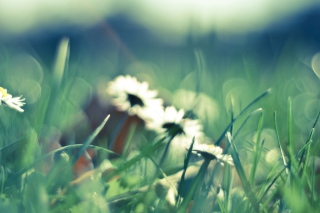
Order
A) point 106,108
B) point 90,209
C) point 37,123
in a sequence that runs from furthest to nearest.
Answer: point 106,108 → point 37,123 → point 90,209

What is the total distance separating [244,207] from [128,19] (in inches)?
191

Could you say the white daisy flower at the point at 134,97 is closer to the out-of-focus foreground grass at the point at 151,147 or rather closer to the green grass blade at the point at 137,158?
the out-of-focus foreground grass at the point at 151,147

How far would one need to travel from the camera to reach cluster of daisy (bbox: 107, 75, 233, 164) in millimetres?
573

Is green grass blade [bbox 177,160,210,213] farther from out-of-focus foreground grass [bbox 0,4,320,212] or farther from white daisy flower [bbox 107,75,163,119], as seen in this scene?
white daisy flower [bbox 107,75,163,119]

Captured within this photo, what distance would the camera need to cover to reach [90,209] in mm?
461

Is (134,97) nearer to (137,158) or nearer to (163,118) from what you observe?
(163,118)

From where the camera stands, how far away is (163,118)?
28.8 inches

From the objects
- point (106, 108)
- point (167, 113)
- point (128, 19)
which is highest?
point (167, 113)

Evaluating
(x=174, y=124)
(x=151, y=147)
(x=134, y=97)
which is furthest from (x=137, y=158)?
(x=134, y=97)

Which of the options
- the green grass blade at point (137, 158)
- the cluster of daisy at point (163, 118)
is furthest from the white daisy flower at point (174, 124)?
the green grass blade at point (137, 158)

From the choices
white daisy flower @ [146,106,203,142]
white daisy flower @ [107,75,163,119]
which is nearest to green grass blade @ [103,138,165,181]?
white daisy flower @ [146,106,203,142]

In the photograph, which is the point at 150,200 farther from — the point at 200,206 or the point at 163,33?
the point at 163,33

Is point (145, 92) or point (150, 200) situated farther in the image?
point (145, 92)

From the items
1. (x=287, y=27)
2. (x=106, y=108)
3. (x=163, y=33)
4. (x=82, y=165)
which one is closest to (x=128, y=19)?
(x=163, y=33)
